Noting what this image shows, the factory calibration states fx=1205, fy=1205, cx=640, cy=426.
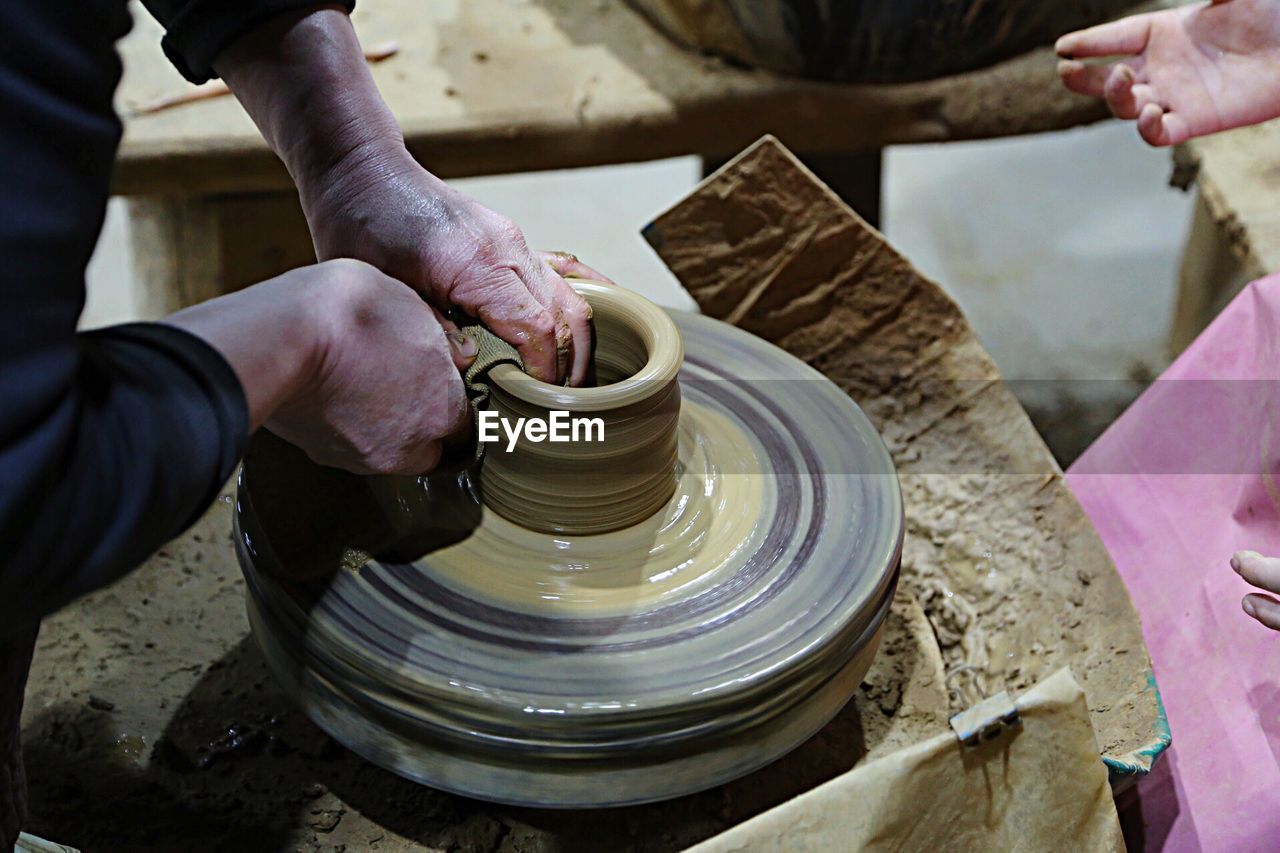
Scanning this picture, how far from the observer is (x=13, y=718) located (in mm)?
1205

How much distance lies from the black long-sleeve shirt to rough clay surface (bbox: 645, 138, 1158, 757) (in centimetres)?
105

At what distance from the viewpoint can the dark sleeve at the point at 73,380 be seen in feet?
2.66

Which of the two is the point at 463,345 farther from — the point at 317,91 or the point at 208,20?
the point at 208,20

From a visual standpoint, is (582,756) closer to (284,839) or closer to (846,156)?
(284,839)

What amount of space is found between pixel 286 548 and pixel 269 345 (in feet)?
1.20

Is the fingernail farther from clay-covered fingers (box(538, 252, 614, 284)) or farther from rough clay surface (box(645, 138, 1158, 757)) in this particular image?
rough clay surface (box(645, 138, 1158, 757))

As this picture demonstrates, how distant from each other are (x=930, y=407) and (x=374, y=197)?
974mm

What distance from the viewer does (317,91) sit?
1404 millimetres

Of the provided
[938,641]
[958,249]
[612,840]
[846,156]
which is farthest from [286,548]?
[958,249]

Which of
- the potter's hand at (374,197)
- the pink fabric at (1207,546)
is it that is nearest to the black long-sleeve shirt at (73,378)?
the potter's hand at (374,197)

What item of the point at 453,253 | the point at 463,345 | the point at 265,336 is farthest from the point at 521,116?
the point at 265,336

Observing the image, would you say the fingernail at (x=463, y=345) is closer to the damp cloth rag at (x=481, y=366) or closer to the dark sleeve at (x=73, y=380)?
the damp cloth rag at (x=481, y=366)

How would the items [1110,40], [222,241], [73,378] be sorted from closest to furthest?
[73,378] → [1110,40] → [222,241]

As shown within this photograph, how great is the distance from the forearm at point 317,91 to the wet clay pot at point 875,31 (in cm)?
123
